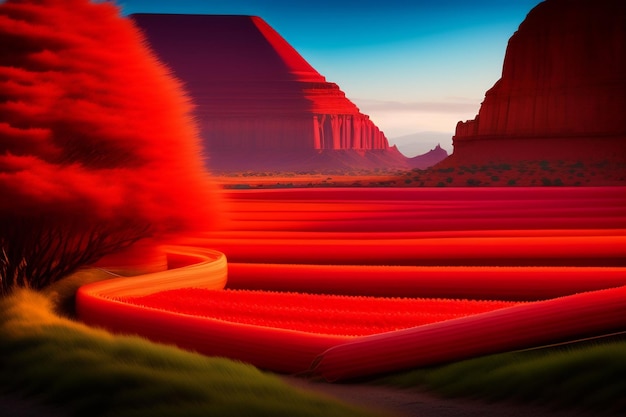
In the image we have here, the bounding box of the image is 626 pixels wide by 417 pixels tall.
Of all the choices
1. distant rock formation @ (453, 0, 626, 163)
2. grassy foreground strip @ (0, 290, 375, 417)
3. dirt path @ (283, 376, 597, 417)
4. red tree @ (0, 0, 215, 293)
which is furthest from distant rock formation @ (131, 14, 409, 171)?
dirt path @ (283, 376, 597, 417)

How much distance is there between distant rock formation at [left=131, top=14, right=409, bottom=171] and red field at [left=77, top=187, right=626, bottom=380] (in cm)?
8026

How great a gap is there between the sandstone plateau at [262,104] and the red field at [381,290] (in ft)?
264

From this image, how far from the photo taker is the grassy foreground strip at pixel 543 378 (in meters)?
4.93

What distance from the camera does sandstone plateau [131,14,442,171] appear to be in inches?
3986

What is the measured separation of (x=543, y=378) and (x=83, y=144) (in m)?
5.40

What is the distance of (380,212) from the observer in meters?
19.0

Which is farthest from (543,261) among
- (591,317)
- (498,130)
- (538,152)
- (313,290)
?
(498,130)

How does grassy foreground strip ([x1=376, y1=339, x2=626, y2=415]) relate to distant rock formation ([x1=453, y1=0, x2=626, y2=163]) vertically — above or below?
below

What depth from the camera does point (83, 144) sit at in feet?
26.9

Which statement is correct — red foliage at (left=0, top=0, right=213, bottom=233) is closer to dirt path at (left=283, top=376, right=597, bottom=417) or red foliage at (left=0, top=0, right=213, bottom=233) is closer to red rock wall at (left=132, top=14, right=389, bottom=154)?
dirt path at (left=283, top=376, right=597, bottom=417)

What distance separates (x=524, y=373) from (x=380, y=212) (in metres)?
13.7

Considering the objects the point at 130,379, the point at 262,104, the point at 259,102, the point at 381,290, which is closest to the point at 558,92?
the point at 381,290

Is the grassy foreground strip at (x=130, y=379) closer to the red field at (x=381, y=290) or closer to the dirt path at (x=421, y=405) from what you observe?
the dirt path at (x=421, y=405)

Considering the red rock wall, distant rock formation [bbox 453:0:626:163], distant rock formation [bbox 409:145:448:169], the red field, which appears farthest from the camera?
distant rock formation [bbox 409:145:448:169]
